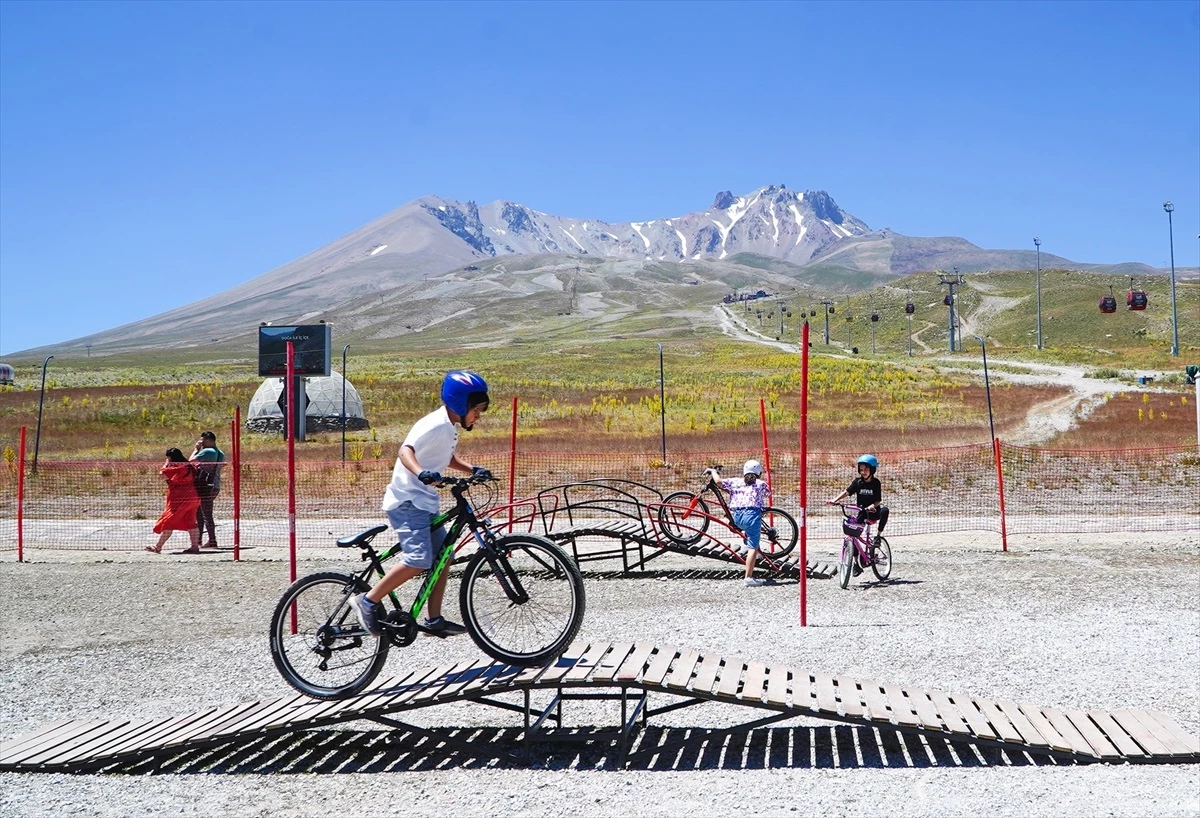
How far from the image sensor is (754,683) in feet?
23.9

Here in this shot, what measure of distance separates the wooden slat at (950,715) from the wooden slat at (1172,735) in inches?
49.5

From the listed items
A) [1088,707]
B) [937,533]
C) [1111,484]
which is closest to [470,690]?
[1088,707]

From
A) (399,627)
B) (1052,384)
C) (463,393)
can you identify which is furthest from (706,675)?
(1052,384)

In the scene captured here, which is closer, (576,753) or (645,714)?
(576,753)

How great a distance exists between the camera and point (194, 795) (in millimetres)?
6586

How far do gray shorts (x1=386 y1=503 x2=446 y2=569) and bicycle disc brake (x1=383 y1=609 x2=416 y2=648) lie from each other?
453mm

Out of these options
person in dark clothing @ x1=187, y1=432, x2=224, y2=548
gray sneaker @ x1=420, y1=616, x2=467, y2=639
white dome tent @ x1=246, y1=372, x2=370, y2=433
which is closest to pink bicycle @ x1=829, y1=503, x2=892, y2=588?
gray sneaker @ x1=420, y1=616, x2=467, y2=639

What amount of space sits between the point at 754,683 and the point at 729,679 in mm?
172

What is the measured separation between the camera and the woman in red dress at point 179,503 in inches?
670

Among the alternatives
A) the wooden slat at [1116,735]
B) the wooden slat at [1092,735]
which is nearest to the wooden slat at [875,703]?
the wooden slat at [1092,735]

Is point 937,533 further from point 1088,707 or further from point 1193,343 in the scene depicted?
point 1193,343

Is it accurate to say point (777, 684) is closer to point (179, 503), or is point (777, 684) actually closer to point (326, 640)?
point (326, 640)

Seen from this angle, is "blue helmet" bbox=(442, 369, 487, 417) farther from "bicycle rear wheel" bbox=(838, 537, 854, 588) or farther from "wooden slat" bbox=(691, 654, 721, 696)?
"bicycle rear wheel" bbox=(838, 537, 854, 588)

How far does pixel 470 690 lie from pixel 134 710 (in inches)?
126
